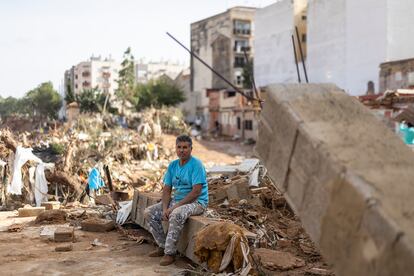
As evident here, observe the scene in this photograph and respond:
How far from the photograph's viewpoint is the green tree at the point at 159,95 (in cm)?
5566

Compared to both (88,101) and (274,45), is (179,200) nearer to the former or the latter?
(274,45)

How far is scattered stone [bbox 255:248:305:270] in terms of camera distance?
18.1 ft

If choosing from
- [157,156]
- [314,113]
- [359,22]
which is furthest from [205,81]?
[314,113]

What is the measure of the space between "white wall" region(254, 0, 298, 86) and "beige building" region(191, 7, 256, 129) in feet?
27.0

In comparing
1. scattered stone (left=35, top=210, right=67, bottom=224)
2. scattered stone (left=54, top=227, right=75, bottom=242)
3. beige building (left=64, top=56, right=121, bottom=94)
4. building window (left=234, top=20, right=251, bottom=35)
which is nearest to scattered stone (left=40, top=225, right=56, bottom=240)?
scattered stone (left=54, top=227, right=75, bottom=242)

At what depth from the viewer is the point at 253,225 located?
273 inches

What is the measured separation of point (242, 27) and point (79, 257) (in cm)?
5629

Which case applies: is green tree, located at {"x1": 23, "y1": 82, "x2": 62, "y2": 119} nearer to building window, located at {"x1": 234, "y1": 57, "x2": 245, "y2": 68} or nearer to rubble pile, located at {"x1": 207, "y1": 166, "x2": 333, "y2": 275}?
building window, located at {"x1": 234, "y1": 57, "x2": 245, "y2": 68}

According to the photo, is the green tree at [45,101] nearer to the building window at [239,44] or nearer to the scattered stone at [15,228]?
the building window at [239,44]

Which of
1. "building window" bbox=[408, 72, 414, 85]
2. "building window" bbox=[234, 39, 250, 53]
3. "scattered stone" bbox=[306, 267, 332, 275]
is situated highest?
"building window" bbox=[234, 39, 250, 53]

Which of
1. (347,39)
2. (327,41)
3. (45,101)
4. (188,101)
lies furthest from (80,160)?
(45,101)

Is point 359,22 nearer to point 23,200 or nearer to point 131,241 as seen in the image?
point 23,200

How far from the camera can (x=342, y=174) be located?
3.51 m

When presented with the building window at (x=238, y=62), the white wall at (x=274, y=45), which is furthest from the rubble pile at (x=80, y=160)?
the building window at (x=238, y=62)
